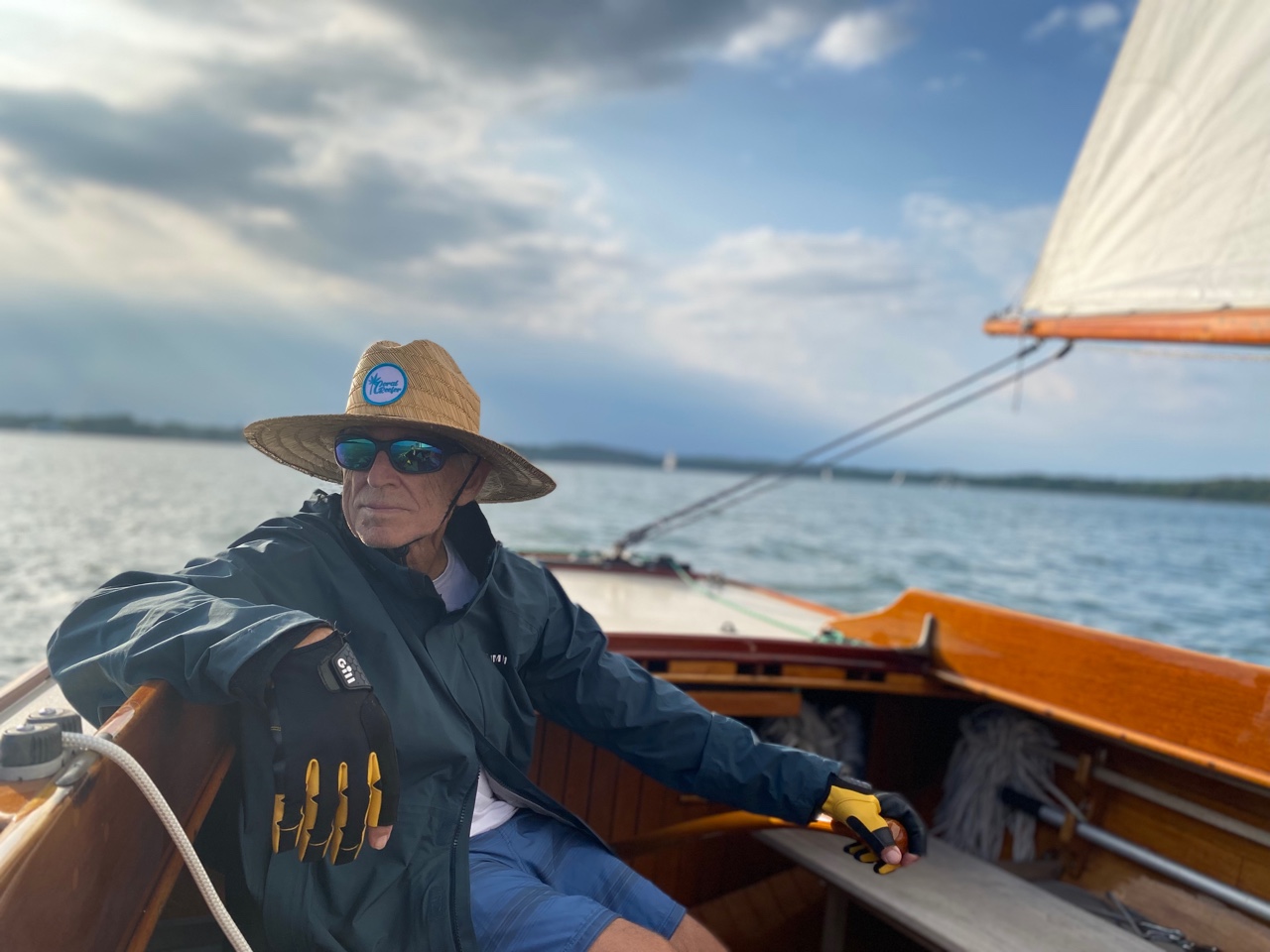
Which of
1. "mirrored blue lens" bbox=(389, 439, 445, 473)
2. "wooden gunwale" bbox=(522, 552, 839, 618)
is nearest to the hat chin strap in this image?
"mirrored blue lens" bbox=(389, 439, 445, 473)

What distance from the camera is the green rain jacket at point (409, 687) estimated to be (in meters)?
1.34

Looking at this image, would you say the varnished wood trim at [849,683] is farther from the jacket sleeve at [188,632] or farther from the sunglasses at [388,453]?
the jacket sleeve at [188,632]

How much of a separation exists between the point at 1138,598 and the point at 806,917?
17947 mm

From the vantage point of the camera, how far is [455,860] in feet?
5.48

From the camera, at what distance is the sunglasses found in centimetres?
187

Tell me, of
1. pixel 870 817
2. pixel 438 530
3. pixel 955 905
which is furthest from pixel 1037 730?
pixel 438 530

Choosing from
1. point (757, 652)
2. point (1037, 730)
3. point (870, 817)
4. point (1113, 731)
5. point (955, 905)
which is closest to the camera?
point (870, 817)

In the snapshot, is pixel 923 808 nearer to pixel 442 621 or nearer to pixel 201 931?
pixel 442 621

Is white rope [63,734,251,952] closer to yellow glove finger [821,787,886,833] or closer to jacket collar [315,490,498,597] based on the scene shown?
jacket collar [315,490,498,597]

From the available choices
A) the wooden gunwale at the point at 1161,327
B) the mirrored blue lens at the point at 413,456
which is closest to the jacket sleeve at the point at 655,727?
the mirrored blue lens at the point at 413,456

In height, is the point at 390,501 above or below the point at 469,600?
above

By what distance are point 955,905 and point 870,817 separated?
2.48 ft

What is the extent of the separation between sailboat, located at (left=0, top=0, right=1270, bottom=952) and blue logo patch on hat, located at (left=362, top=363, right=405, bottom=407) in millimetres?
707

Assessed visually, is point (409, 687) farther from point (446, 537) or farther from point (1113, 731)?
point (1113, 731)
